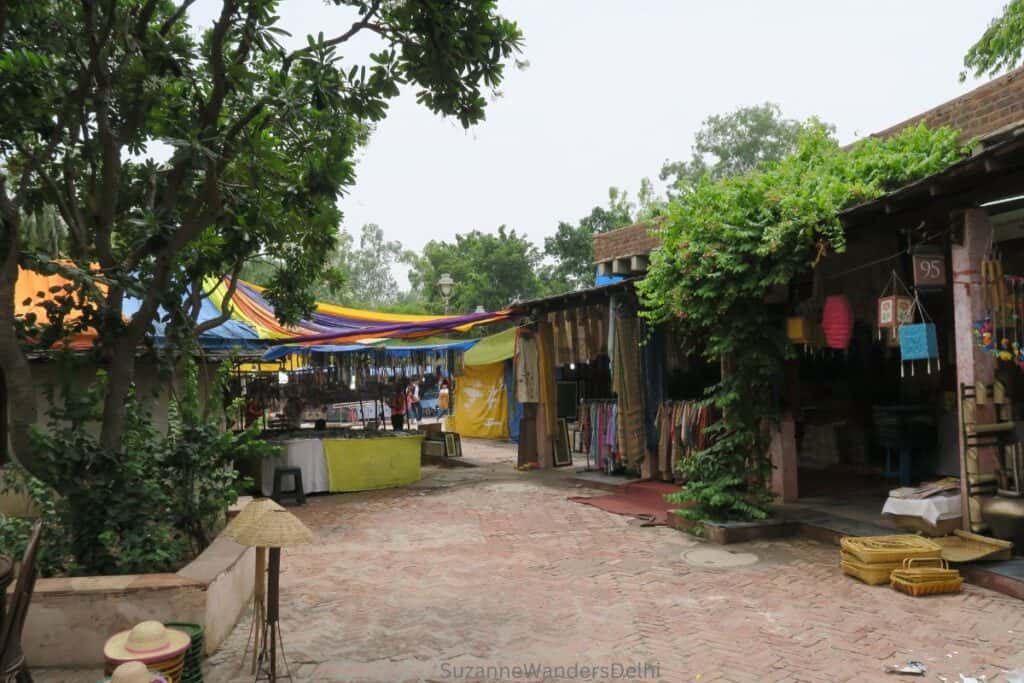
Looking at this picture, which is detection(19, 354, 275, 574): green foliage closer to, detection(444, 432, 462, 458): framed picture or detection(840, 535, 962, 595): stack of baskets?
detection(840, 535, 962, 595): stack of baskets

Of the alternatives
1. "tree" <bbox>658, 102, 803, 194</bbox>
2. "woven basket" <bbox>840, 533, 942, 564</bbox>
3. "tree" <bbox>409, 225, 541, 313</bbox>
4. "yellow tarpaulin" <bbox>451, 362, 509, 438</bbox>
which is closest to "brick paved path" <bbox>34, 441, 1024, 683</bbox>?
"woven basket" <bbox>840, 533, 942, 564</bbox>

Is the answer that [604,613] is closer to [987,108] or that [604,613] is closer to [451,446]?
[987,108]

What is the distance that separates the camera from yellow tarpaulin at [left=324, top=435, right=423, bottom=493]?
12.0 m

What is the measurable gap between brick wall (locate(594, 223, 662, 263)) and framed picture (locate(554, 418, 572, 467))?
3753 millimetres

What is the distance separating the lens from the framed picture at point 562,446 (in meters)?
14.0

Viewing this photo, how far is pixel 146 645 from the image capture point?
3512 millimetres

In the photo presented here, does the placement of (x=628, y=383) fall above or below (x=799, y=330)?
below

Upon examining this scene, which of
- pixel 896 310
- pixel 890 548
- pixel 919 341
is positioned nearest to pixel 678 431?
pixel 896 310

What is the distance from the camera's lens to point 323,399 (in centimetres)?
1716

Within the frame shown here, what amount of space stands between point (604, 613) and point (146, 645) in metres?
3.34

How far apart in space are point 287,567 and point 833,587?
5.13 meters

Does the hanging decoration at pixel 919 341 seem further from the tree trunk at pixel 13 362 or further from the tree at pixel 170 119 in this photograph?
the tree trunk at pixel 13 362

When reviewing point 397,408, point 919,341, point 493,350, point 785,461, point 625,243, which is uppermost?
point 625,243

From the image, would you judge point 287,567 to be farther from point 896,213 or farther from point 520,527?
point 896,213
